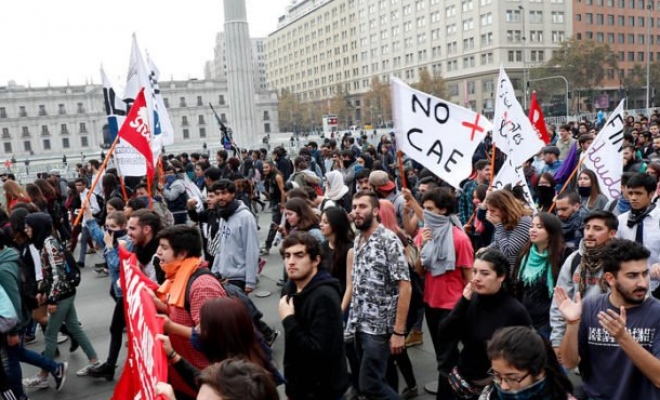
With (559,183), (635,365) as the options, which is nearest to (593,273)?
(635,365)

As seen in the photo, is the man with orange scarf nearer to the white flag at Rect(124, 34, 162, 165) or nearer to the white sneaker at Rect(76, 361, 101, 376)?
the white sneaker at Rect(76, 361, 101, 376)

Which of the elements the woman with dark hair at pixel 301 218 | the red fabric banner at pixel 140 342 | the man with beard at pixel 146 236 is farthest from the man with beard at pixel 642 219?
the man with beard at pixel 146 236

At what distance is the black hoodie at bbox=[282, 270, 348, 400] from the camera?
304 cm

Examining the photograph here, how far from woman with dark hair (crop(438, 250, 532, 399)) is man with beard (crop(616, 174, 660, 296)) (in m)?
1.75

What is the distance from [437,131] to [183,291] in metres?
2.73

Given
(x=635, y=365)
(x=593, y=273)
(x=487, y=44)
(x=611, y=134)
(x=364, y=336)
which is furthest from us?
(x=487, y=44)

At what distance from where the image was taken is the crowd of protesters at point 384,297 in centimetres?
266

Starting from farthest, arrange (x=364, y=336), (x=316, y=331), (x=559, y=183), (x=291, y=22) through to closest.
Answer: (x=291, y=22) → (x=559, y=183) → (x=364, y=336) → (x=316, y=331)

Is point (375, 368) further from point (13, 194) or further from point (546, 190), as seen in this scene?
point (13, 194)

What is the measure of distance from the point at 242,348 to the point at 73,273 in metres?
3.26

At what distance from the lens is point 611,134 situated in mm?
6207

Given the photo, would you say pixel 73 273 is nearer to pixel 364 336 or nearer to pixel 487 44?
pixel 364 336

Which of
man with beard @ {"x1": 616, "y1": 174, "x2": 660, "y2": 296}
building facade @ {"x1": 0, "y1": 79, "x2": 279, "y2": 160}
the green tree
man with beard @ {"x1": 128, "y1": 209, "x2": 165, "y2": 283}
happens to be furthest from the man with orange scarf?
building facade @ {"x1": 0, "y1": 79, "x2": 279, "y2": 160}

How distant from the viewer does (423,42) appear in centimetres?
8369
